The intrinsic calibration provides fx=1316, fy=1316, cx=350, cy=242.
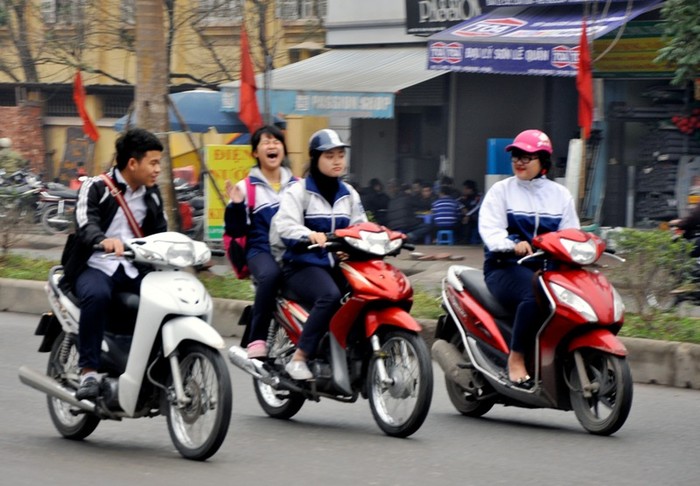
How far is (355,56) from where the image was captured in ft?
75.8

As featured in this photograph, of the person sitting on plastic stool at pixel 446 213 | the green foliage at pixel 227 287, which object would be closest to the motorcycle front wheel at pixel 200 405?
the green foliage at pixel 227 287

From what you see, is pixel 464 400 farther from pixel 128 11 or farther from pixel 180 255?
pixel 128 11

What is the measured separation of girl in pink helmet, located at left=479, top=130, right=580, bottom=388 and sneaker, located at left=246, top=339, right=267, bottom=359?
1.32 m

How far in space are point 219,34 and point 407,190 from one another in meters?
8.47

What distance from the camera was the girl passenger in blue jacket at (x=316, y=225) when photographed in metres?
7.05

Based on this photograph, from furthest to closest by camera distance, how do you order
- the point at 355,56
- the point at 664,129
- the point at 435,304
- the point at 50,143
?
the point at 50,143 → the point at 355,56 → the point at 664,129 → the point at 435,304

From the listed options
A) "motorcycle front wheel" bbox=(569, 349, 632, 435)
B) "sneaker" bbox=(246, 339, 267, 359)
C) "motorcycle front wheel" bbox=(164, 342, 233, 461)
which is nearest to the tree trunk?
"sneaker" bbox=(246, 339, 267, 359)

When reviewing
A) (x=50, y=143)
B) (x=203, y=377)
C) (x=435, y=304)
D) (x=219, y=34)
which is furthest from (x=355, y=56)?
(x=203, y=377)

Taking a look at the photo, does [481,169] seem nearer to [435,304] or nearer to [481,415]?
[435,304]

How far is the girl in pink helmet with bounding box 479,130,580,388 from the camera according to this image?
709 centimetres

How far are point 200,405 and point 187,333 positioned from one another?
0.34 meters

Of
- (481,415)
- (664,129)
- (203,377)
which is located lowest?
(481,415)

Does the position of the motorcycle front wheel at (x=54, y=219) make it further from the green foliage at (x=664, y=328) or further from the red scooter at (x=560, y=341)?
the red scooter at (x=560, y=341)

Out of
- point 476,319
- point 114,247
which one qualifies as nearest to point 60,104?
point 476,319
